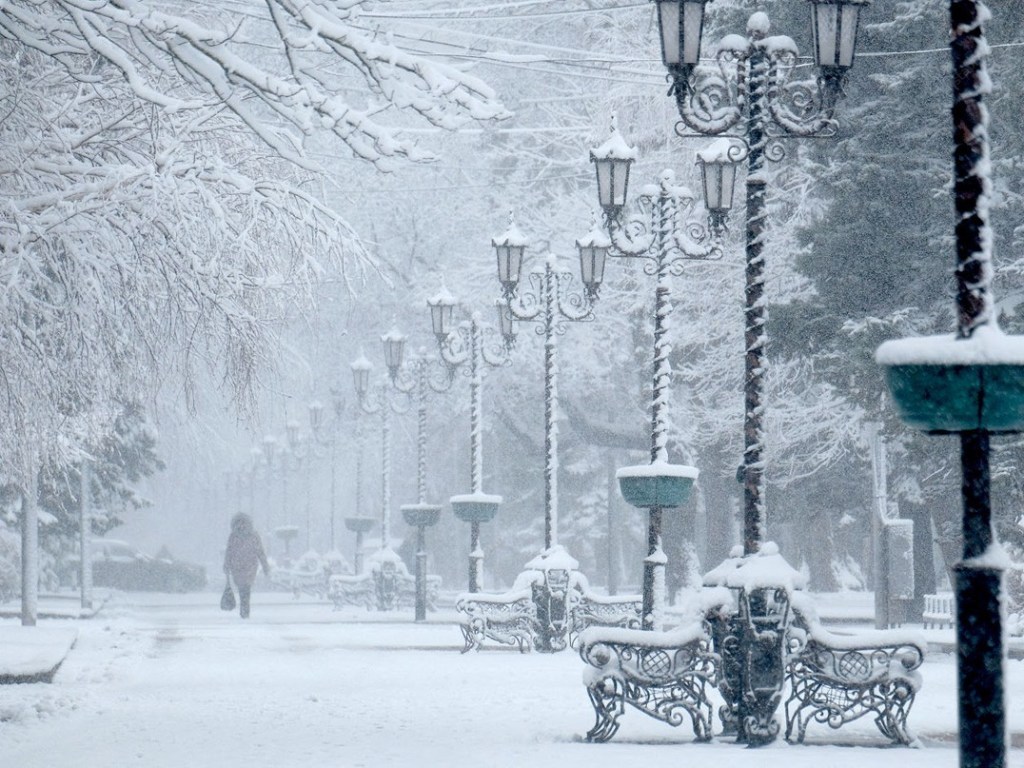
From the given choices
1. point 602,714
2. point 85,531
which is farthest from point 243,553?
point 602,714

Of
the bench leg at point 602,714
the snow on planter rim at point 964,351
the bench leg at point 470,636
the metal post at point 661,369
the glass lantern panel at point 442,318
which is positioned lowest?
the bench leg at point 470,636

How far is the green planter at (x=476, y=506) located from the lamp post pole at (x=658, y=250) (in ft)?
28.9

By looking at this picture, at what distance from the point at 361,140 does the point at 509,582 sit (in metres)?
44.3

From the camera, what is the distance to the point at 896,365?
7.24 meters

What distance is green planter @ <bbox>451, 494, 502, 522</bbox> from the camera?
91.0 ft

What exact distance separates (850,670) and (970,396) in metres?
6.09

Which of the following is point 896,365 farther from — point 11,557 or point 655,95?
point 11,557

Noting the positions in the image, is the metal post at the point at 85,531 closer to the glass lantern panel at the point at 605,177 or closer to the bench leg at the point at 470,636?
the bench leg at the point at 470,636

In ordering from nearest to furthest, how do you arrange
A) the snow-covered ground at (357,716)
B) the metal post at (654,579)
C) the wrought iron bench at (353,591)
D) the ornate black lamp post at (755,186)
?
the snow-covered ground at (357,716)
the ornate black lamp post at (755,186)
the metal post at (654,579)
the wrought iron bench at (353,591)

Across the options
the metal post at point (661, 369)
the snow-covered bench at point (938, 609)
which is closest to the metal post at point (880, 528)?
the snow-covered bench at point (938, 609)

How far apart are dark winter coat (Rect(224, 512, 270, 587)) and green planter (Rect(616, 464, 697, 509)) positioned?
1826 centimetres

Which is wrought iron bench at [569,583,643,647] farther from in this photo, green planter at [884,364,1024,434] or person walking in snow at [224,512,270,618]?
green planter at [884,364,1024,434]

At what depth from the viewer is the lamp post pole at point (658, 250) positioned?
1755 cm

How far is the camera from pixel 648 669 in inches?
505
